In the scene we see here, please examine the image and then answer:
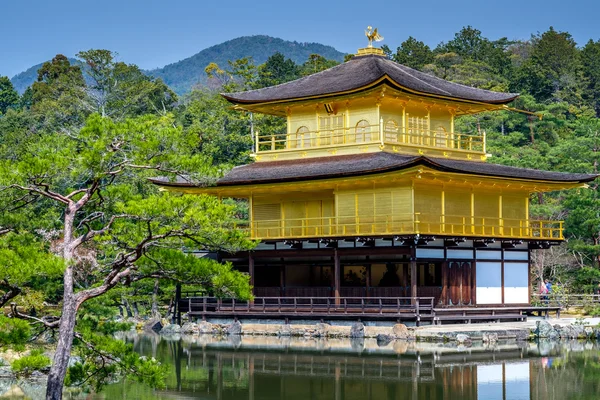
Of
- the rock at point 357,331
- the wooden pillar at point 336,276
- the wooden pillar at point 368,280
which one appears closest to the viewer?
the rock at point 357,331

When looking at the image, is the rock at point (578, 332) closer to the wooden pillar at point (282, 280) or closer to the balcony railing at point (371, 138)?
the balcony railing at point (371, 138)

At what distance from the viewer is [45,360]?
18.5 metres

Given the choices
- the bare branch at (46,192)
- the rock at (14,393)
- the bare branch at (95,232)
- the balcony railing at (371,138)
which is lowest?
the rock at (14,393)

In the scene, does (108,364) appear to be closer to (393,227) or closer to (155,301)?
(393,227)

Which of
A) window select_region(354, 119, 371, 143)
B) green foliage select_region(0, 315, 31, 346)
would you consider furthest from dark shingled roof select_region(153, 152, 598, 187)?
green foliage select_region(0, 315, 31, 346)

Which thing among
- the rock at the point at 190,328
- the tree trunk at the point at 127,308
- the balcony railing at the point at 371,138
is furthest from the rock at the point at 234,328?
the balcony railing at the point at 371,138

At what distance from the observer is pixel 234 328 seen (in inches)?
1565

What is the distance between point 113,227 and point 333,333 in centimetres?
1877

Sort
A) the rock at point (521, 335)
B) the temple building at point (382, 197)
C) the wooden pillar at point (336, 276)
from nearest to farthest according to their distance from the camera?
the rock at point (521, 335)
the temple building at point (382, 197)
the wooden pillar at point (336, 276)

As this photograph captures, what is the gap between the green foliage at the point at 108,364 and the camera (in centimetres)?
1911

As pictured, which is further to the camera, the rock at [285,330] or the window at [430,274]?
the window at [430,274]

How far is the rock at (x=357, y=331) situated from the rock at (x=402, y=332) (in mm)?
1267

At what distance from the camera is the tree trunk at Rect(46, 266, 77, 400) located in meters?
18.2

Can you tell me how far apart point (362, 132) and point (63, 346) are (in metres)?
24.7
